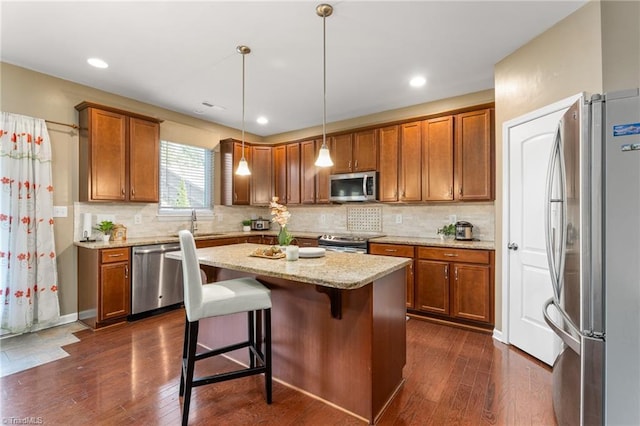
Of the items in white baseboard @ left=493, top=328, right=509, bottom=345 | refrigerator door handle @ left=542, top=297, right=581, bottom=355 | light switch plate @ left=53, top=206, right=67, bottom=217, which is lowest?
white baseboard @ left=493, top=328, right=509, bottom=345

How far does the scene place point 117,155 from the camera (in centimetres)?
357

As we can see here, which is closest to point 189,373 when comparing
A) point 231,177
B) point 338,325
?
point 338,325

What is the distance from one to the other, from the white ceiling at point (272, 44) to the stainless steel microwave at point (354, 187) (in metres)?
1.08

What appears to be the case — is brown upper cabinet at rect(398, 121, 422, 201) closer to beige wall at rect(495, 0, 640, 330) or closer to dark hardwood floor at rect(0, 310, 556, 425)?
beige wall at rect(495, 0, 640, 330)

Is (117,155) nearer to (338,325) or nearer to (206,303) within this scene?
(206,303)

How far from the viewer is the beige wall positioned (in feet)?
6.63

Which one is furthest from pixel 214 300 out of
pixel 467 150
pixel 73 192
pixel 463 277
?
pixel 467 150

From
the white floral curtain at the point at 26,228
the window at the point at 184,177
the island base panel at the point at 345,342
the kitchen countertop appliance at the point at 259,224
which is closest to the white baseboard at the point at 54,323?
the white floral curtain at the point at 26,228

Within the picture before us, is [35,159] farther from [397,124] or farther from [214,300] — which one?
[397,124]

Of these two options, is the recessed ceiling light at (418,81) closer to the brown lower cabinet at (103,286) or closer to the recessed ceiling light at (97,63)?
the recessed ceiling light at (97,63)

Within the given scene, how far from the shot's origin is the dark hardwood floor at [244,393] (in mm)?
1815

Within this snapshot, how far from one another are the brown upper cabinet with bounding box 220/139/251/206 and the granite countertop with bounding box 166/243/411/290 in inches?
107

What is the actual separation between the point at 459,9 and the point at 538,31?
2.71ft

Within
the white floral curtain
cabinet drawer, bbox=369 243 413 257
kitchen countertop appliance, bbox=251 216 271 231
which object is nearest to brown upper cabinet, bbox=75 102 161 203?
the white floral curtain
